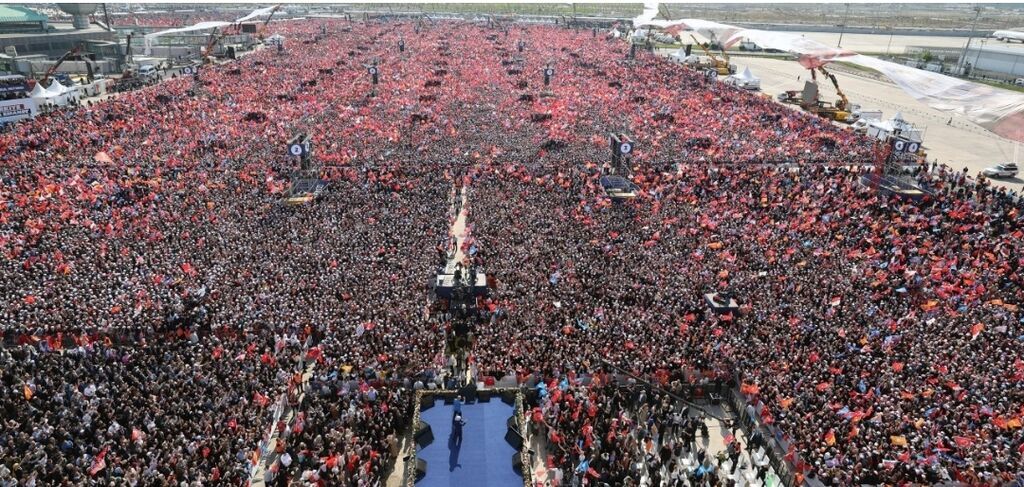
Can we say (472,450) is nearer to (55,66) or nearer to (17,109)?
(17,109)

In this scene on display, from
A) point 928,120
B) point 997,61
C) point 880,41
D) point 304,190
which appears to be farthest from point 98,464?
point 880,41

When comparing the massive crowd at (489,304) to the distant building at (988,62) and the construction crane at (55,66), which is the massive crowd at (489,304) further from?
the distant building at (988,62)

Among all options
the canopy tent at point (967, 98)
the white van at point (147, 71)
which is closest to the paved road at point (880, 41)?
the canopy tent at point (967, 98)

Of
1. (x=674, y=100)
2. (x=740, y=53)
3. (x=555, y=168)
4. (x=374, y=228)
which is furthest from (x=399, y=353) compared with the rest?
(x=740, y=53)

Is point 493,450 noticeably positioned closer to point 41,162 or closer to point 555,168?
point 555,168

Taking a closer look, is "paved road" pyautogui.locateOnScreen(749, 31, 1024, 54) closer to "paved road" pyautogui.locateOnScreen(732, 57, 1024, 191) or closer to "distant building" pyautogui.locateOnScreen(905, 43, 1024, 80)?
"distant building" pyautogui.locateOnScreen(905, 43, 1024, 80)

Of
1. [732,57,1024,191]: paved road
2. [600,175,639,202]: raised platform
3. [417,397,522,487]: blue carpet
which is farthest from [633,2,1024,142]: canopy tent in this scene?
[417,397,522,487]: blue carpet
